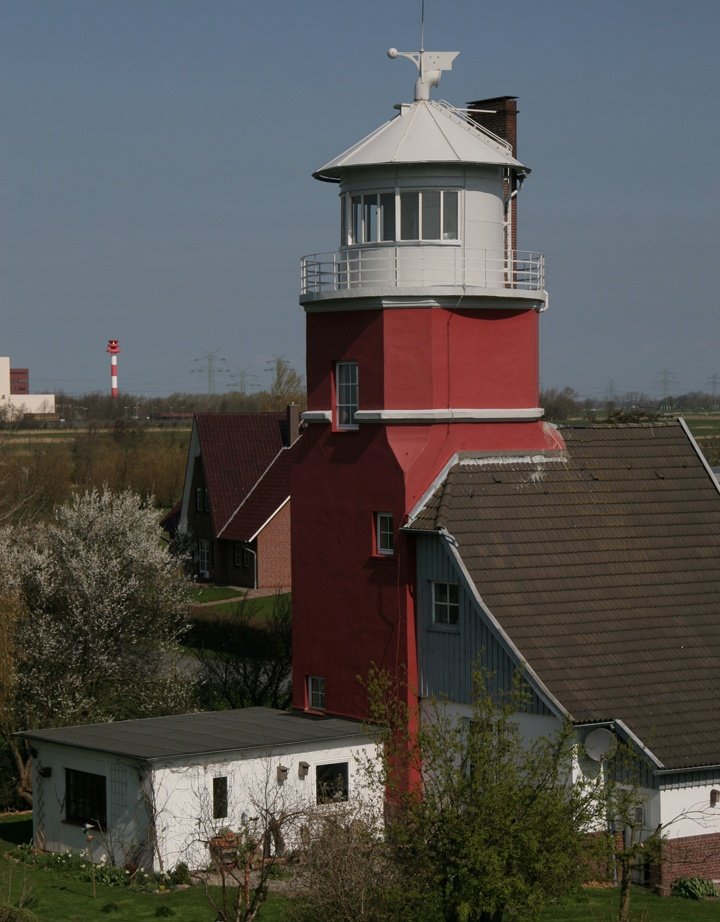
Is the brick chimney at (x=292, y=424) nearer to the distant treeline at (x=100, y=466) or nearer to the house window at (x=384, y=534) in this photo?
the distant treeline at (x=100, y=466)

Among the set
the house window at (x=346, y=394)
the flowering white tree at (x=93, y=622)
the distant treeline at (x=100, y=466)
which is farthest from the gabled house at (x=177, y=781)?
the distant treeline at (x=100, y=466)

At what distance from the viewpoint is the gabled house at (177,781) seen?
87.6ft

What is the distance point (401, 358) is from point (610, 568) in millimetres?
5718

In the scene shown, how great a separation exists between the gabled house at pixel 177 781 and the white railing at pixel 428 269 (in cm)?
877

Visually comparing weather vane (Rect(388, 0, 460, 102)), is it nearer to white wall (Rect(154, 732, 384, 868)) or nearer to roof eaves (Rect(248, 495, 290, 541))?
white wall (Rect(154, 732, 384, 868))

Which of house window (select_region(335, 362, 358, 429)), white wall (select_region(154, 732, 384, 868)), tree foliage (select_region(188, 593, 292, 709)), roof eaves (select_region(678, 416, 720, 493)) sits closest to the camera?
white wall (select_region(154, 732, 384, 868))

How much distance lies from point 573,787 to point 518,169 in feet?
51.0

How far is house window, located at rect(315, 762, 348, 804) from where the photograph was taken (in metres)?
28.5

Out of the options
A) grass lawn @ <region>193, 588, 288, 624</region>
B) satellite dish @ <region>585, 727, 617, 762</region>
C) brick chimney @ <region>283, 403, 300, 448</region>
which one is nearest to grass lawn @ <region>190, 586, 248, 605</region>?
grass lawn @ <region>193, 588, 288, 624</region>

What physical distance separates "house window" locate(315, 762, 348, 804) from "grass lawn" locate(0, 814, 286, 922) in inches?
141

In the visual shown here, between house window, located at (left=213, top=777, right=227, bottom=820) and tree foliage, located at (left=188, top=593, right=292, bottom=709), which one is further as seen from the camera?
tree foliage, located at (left=188, top=593, right=292, bottom=709)

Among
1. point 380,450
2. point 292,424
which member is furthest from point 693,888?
point 292,424

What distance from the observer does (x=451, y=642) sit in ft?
93.8

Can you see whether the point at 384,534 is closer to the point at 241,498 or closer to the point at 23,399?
the point at 241,498
